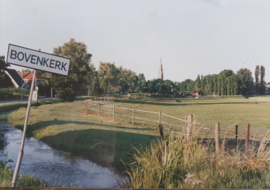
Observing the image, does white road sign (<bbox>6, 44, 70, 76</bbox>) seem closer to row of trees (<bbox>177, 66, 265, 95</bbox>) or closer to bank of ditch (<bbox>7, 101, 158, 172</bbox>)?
bank of ditch (<bbox>7, 101, 158, 172</bbox>)

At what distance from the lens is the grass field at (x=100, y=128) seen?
7832mm

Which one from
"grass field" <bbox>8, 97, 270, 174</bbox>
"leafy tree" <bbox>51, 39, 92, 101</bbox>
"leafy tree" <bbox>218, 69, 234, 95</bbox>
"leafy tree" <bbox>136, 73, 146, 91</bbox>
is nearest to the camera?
"grass field" <bbox>8, 97, 270, 174</bbox>

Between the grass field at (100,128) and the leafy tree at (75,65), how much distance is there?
6.66ft

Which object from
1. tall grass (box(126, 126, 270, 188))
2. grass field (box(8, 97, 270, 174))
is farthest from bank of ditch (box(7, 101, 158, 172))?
tall grass (box(126, 126, 270, 188))

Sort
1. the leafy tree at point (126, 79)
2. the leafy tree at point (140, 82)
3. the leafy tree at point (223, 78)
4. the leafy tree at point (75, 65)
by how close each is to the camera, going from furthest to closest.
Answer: the leafy tree at point (140, 82), the leafy tree at point (223, 78), the leafy tree at point (126, 79), the leafy tree at point (75, 65)

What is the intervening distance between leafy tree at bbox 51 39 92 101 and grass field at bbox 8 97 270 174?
2029 mm

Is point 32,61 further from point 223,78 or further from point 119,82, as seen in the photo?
point 223,78

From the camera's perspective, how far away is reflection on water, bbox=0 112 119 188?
5.77 metres

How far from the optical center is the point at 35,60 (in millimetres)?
3871

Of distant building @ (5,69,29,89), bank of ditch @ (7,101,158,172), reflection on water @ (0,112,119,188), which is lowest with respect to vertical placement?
→ reflection on water @ (0,112,119,188)

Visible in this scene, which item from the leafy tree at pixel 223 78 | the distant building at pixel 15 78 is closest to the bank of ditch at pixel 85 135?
the distant building at pixel 15 78

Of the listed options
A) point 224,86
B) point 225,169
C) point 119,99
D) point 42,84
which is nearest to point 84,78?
point 42,84

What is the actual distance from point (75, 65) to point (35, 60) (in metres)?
5.35

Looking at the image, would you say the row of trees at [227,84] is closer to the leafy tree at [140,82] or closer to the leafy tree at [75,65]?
the leafy tree at [140,82]
